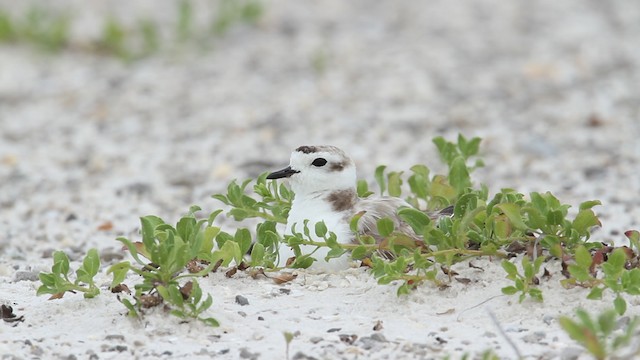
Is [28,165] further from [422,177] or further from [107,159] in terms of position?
[422,177]

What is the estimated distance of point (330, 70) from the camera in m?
11.6

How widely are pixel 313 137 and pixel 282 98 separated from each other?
116 cm

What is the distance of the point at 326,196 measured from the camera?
545 centimetres

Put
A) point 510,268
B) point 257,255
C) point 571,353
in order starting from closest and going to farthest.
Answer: point 571,353
point 510,268
point 257,255

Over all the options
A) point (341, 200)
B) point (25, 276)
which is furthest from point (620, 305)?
point (25, 276)

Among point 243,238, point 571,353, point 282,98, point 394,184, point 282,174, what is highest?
point 282,98

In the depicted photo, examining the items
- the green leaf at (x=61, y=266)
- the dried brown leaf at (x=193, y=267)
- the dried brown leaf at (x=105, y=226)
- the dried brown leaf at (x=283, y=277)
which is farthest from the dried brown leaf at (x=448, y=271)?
the dried brown leaf at (x=105, y=226)

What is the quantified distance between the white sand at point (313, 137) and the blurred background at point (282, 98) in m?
0.03

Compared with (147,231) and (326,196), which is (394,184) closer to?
(326,196)

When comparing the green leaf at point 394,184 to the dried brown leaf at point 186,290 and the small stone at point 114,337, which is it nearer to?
the dried brown leaf at point 186,290

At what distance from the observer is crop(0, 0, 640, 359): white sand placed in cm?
443

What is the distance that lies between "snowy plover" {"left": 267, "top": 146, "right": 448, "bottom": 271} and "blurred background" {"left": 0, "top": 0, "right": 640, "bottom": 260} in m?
1.76

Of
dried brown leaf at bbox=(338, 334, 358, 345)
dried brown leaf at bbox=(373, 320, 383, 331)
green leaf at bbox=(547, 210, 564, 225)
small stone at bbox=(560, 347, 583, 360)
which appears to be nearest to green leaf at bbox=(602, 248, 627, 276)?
green leaf at bbox=(547, 210, 564, 225)

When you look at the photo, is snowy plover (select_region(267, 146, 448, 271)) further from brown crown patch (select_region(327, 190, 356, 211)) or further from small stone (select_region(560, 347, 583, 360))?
small stone (select_region(560, 347, 583, 360))
